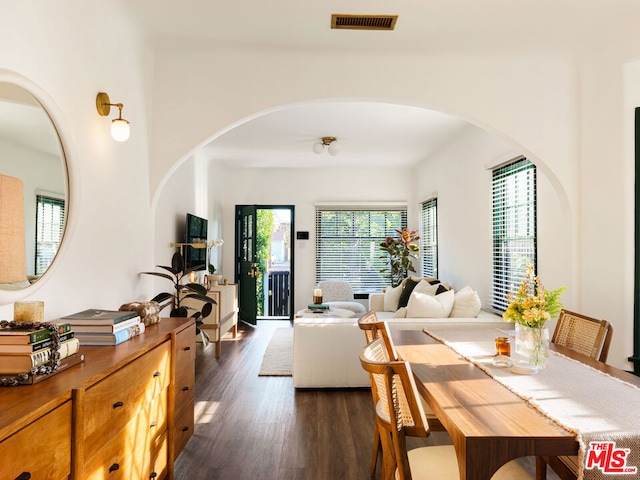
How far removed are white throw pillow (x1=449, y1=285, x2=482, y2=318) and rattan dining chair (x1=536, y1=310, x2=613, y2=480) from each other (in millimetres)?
1431

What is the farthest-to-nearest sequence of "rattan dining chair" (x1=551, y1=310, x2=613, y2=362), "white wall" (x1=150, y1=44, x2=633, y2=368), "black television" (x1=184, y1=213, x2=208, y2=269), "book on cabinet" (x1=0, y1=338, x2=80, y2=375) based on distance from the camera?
1. "black television" (x1=184, y1=213, x2=208, y2=269)
2. "white wall" (x1=150, y1=44, x2=633, y2=368)
3. "rattan dining chair" (x1=551, y1=310, x2=613, y2=362)
4. "book on cabinet" (x1=0, y1=338, x2=80, y2=375)

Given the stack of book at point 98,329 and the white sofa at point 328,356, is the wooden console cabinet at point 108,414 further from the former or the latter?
the white sofa at point 328,356

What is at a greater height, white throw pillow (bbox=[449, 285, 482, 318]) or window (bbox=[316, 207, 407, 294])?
window (bbox=[316, 207, 407, 294])

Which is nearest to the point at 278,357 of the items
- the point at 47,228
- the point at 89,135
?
the point at 89,135

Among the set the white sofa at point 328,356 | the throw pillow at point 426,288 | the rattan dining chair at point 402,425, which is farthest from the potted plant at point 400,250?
the rattan dining chair at point 402,425

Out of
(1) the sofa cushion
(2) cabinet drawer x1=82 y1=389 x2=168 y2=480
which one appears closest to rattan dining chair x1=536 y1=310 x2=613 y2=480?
(2) cabinet drawer x1=82 y1=389 x2=168 y2=480

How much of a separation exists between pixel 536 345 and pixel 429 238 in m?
5.24

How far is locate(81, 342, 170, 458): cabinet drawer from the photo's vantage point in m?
1.44

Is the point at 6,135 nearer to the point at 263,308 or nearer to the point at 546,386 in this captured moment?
the point at 546,386

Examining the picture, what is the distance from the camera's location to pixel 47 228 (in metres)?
1.89

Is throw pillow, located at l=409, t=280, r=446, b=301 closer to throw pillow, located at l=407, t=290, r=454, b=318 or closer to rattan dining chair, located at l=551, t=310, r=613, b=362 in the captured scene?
throw pillow, located at l=407, t=290, r=454, b=318

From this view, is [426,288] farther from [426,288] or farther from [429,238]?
[429,238]

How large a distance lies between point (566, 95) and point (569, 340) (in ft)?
6.21

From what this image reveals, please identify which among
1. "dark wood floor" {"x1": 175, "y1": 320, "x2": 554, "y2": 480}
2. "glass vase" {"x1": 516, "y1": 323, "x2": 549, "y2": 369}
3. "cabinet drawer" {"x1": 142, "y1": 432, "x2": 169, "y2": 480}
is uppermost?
"glass vase" {"x1": 516, "y1": 323, "x2": 549, "y2": 369}
